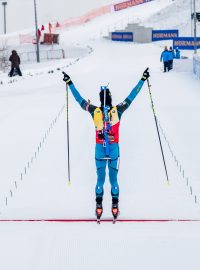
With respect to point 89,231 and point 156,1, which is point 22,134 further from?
point 156,1

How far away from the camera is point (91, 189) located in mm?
7273

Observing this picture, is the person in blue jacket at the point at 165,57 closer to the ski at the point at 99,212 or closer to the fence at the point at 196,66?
the fence at the point at 196,66

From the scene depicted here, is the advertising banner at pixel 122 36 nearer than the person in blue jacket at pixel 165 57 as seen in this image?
No

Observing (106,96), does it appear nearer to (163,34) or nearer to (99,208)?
(99,208)

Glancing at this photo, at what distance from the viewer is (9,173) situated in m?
8.40

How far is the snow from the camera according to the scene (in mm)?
5191

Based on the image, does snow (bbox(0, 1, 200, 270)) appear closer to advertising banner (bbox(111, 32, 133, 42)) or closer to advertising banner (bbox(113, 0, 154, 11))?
advertising banner (bbox(111, 32, 133, 42))

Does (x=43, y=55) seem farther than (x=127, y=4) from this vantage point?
No

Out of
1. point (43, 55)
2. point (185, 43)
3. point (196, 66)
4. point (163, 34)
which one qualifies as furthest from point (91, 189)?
point (43, 55)

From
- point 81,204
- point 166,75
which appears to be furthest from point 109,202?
point 166,75

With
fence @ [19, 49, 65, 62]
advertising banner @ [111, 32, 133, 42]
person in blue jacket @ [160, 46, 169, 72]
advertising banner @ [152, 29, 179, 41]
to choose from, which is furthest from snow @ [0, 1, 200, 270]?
fence @ [19, 49, 65, 62]

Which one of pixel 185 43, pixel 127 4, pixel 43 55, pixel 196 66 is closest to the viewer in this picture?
pixel 196 66

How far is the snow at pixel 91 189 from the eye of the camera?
17.0 feet

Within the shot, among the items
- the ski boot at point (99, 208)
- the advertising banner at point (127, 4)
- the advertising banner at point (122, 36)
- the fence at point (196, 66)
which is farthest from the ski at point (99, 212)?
the advertising banner at point (127, 4)
